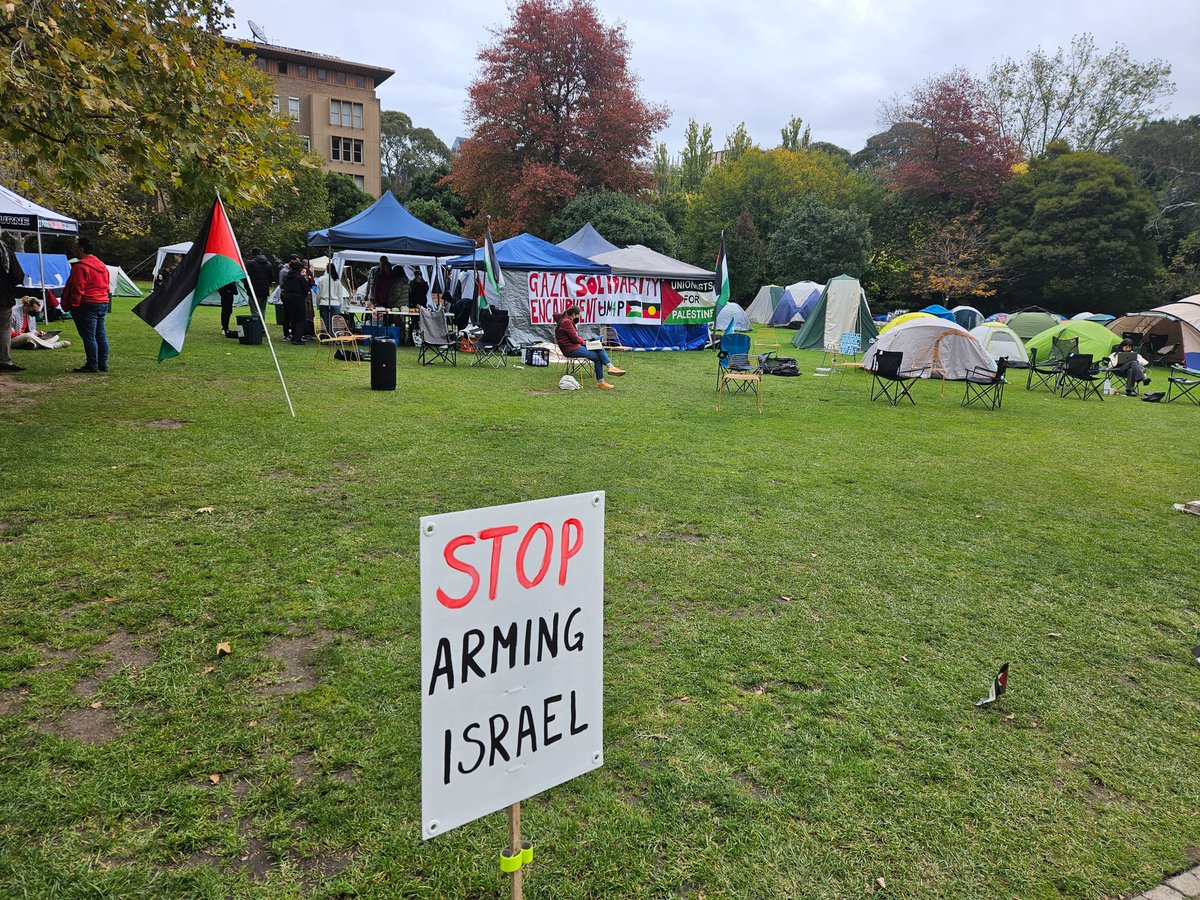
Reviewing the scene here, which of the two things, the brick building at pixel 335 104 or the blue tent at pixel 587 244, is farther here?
the brick building at pixel 335 104

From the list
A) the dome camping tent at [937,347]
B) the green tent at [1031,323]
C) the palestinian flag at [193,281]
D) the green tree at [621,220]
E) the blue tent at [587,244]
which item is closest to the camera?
the palestinian flag at [193,281]

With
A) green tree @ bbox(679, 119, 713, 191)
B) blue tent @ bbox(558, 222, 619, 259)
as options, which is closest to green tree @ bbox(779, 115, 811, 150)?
green tree @ bbox(679, 119, 713, 191)

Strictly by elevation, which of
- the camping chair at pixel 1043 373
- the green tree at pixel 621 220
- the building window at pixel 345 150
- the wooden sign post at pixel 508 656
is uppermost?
the building window at pixel 345 150

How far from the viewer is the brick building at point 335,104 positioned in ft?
183

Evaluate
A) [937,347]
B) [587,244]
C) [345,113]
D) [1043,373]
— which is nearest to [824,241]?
[587,244]

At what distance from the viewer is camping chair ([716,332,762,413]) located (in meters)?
11.6

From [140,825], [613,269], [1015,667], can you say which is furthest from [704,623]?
[613,269]

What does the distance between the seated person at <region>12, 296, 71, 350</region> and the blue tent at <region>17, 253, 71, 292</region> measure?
260 inches

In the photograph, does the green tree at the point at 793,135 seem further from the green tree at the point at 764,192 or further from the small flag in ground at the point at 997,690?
the small flag in ground at the point at 997,690

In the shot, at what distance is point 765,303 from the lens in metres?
33.4

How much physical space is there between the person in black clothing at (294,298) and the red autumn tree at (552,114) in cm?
1527

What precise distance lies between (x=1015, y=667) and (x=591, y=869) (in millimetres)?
2423

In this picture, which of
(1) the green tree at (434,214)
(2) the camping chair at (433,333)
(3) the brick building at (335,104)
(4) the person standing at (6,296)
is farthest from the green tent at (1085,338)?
(3) the brick building at (335,104)

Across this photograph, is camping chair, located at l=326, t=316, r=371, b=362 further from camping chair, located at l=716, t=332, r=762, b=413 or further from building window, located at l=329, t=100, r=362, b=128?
building window, located at l=329, t=100, r=362, b=128
